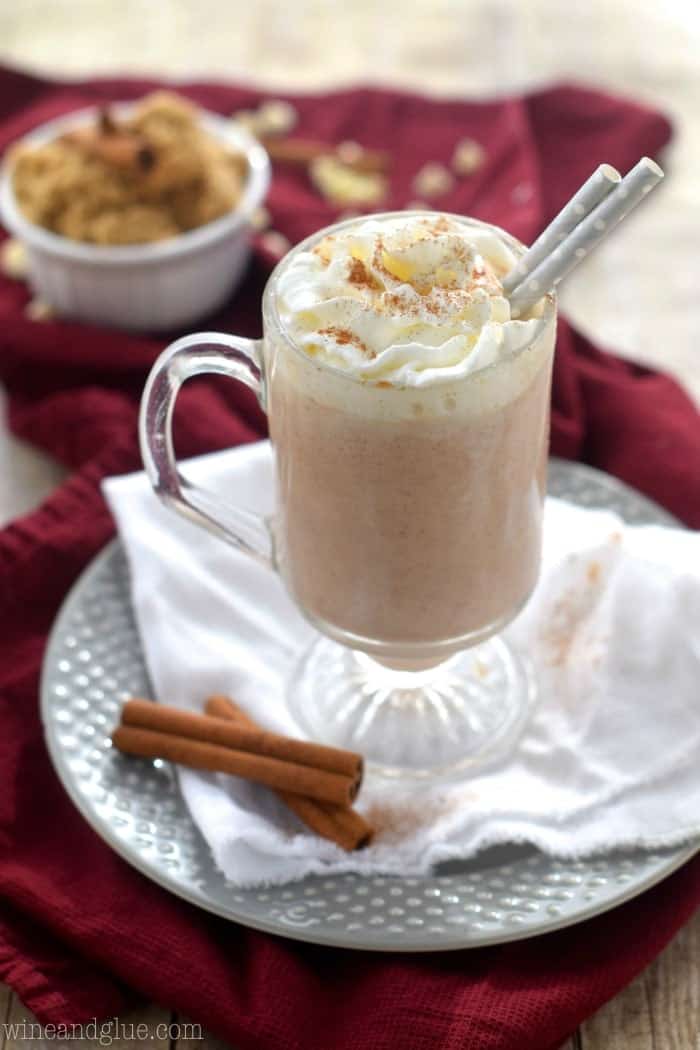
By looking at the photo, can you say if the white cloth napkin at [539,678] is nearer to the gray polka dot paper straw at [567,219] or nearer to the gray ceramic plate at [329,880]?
the gray ceramic plate at [329,880]

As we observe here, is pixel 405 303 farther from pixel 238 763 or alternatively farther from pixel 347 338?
pixel 238 763

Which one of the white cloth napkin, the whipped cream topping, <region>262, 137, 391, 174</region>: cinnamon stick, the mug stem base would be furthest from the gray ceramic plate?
<region>262, 137, 391, 174</region>: cinnamon stick

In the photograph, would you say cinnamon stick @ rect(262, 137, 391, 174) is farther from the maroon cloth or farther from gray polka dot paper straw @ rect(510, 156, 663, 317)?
gray polka dot paper straw @ rect(510, 156, 663, 317)

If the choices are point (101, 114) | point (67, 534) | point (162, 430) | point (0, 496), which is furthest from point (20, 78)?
point (162, 430)

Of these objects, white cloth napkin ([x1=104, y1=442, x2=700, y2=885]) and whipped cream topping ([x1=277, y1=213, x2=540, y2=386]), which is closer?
whipped cream topping ([x1=277, y1=213, x2=540, y2=386])

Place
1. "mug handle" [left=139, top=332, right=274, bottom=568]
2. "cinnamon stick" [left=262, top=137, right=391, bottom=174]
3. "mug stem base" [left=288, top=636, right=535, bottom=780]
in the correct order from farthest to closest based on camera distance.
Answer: "cinnamon stick" [left=262, top=137, right=391, bottom=174]
"mug stem base" [left=288, top=636, right=535, bottom=780]
"mug handle" [left=139, top=332, right=274, bottom=568]
